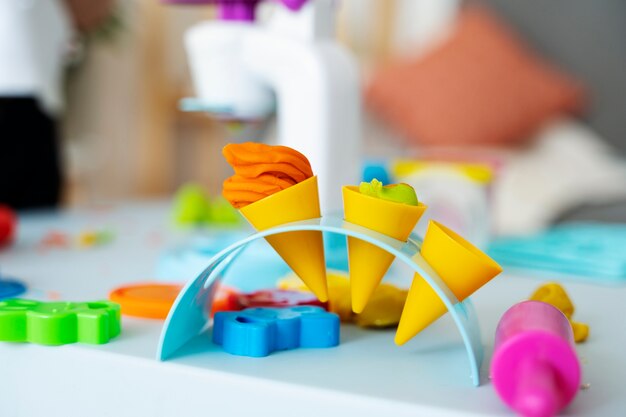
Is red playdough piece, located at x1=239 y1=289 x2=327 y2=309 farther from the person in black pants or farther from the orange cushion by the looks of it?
the orange cushion

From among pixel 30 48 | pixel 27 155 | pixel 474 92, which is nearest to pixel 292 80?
pixel 30 48

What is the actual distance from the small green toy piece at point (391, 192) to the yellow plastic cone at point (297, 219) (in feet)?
0.11

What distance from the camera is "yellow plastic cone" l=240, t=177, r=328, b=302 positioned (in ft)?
1.52

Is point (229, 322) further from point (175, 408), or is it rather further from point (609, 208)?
point (609, 208)

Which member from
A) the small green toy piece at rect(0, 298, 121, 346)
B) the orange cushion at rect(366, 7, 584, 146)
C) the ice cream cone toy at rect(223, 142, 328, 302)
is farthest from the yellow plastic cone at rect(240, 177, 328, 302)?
the orange cushion at rect(366, 7, 584, 146)

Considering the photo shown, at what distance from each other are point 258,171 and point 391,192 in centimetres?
8

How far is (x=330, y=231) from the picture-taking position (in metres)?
A: 0.47

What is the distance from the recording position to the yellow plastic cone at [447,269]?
457mm

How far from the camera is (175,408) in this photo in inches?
17.6

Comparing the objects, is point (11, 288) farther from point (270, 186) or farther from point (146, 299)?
point (270, 186)

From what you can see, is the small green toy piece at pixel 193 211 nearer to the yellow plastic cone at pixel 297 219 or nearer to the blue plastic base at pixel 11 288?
the blue plastic base at pixel 11 288

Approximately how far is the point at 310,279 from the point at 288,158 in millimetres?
83

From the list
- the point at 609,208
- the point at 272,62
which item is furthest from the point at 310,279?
the point at 609,208

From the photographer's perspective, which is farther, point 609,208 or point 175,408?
point 609,208
